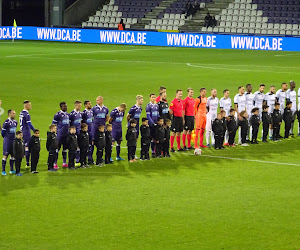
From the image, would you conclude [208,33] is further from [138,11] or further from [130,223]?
[130,223]

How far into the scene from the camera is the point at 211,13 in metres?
60.7

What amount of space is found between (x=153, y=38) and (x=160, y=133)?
39.7 meters

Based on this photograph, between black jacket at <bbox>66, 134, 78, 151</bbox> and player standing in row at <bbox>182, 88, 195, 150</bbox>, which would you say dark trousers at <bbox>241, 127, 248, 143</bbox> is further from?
black jacket at <bbox>66, 134, 78, 151</bbox>

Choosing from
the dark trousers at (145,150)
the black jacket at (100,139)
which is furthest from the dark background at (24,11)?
the black jacket at (100,139)

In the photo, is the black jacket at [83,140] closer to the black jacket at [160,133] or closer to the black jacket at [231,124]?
the black jacket at [160,133]

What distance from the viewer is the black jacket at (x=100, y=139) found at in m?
15.9

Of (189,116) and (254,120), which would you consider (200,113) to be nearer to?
(189,116)

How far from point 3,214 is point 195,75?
23637 mm

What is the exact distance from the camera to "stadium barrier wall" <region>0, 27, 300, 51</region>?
50.1m

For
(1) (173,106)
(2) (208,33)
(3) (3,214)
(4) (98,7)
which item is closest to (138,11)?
(4) (98,7)

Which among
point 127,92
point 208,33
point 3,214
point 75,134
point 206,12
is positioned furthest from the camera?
point 206,12

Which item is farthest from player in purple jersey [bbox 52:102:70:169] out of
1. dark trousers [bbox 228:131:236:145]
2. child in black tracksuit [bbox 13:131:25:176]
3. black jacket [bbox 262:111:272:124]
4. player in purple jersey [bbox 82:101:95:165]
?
black jacket [bbox 262:111:272:124]

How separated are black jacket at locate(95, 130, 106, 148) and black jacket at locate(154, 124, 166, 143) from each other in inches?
56.3

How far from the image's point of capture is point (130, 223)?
11750mm
